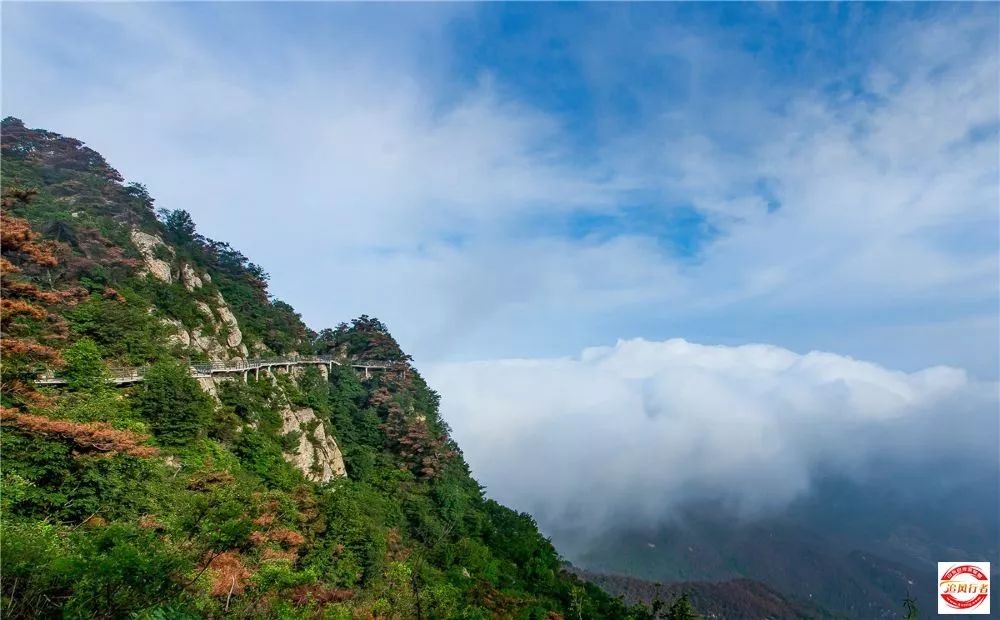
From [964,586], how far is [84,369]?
3297cm

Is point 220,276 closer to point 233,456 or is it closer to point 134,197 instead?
point 134,197

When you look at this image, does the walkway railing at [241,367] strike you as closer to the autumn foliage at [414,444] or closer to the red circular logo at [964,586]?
the autumn foliage at [414,444]

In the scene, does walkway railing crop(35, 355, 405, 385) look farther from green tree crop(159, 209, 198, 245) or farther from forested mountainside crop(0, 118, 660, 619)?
green tree crop(159, 209, 198, 245)

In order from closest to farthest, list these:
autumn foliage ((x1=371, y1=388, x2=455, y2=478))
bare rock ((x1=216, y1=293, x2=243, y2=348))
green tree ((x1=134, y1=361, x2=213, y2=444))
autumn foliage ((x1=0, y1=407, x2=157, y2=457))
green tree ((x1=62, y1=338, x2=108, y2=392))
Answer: autumn foliage ((x1=0, y1=407, x2=157, y2=457)) → green tree ((x1=62, y1=338, x2=108, y2=392)) → green tree ((x1=134, y1=361, x2=213, y2=444)) → bare rock ((x1=216, y1=293, x2=243, y2=348)) → autumn foliage ((x1=371, y1=388, x2=455, y2=478))

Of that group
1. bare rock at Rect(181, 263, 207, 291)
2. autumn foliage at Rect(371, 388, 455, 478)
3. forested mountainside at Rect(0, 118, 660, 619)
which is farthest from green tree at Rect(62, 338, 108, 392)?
autumn foliage at Rect(371, 388, 455, 478)

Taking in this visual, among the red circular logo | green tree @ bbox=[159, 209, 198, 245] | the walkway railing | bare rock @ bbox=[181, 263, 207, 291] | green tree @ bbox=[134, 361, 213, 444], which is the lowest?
the red circular logo

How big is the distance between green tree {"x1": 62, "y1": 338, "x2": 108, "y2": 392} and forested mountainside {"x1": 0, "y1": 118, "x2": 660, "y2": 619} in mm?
68

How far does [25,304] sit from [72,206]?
94.9 feet

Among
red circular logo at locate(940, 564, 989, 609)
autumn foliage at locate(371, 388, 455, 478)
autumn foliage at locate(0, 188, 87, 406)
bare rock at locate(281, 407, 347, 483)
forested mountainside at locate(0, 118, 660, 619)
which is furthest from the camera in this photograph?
autumn foliage at locate(371, 388, 455, 478)

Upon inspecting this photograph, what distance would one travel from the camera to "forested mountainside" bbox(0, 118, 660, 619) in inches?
481

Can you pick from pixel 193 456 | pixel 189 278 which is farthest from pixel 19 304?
pixel 189 278

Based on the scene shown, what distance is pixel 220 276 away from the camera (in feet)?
148

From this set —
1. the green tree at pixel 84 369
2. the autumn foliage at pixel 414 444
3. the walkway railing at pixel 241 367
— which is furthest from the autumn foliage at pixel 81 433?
the autumn foliage at pixel 414 444

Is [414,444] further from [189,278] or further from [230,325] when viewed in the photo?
[189,278]
